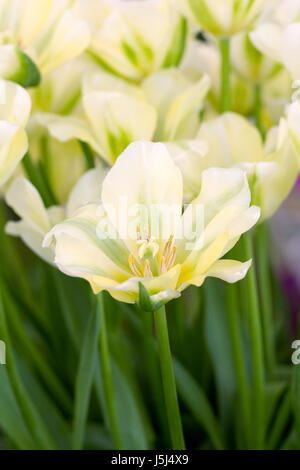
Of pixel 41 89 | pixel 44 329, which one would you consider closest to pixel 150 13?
pixel 41 89

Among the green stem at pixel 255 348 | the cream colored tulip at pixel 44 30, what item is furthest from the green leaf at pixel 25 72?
the green stem at pixel 255 348

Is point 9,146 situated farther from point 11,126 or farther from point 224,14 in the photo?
point 224,14

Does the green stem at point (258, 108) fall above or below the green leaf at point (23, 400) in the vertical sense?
above

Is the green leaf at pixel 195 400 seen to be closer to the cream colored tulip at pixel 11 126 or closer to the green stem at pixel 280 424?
the green stem at pixel 280 424

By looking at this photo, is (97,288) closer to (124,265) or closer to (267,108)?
(124,265)

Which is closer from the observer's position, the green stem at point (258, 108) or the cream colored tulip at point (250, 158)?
the cream colored tulip at point (250, 158)

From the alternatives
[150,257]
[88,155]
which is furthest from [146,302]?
[88,155]
